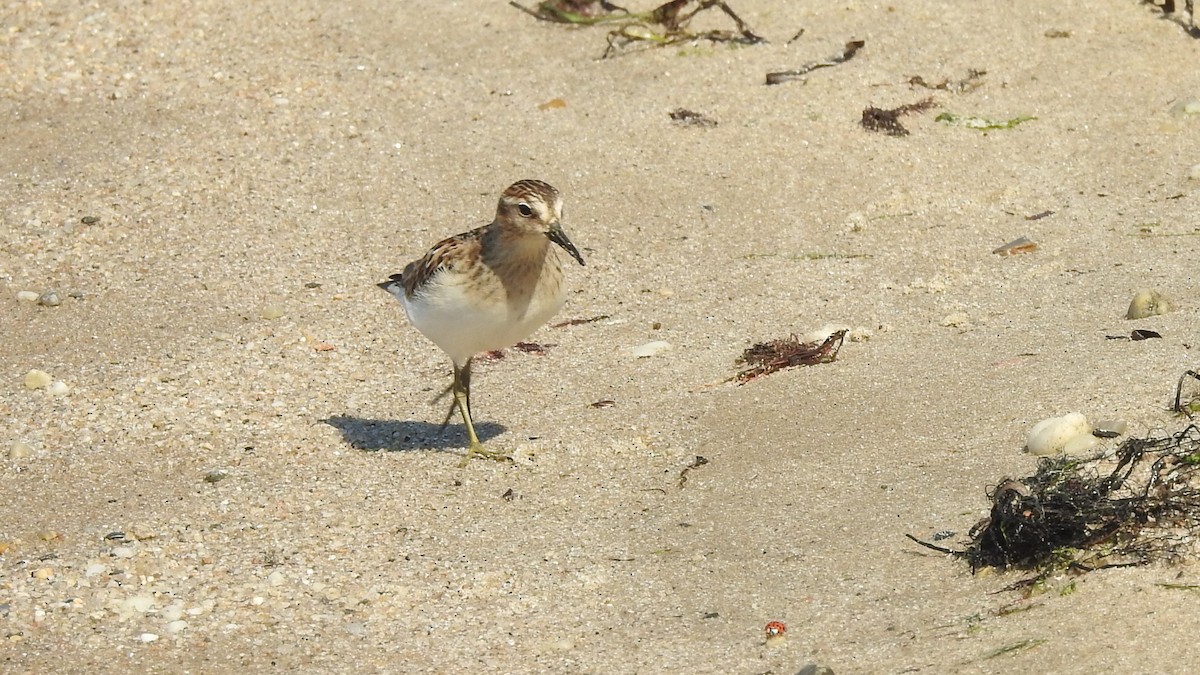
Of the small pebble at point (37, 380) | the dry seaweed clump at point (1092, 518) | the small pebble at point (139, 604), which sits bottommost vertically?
the small pebble at point (37, 380)

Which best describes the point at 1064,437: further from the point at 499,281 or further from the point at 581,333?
the point at 581,333

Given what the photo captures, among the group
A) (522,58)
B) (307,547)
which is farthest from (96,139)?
(307,547)

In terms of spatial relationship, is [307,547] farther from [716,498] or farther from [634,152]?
[634,152]

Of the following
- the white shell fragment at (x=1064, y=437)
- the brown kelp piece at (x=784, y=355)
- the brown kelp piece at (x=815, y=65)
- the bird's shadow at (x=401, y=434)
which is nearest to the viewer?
the white shell fragment at (x=1064, y=437)

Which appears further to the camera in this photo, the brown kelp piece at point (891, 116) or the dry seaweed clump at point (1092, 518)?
the brown kelp piece at point (891, 116)

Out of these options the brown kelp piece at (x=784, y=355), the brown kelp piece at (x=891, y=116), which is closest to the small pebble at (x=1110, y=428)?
the brown kelp piece at (x=784, y=355)

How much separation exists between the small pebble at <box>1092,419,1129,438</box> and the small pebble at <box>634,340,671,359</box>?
238 centimetres

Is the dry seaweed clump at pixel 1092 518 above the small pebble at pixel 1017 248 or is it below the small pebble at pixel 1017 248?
above

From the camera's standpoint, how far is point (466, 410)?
665 cm

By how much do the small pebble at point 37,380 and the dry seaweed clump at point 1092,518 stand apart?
4396 mm

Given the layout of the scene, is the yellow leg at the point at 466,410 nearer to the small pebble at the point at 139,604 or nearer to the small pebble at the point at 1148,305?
the small pebble at the point at 139,604

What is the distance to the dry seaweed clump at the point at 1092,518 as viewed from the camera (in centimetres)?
457

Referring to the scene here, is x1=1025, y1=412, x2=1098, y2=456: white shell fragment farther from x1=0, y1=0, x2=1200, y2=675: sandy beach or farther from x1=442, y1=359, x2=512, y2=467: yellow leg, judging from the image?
x1=442, y1=359, x2=512, y2=467: yellow leg

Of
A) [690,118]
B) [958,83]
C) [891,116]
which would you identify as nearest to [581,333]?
[690,118]
